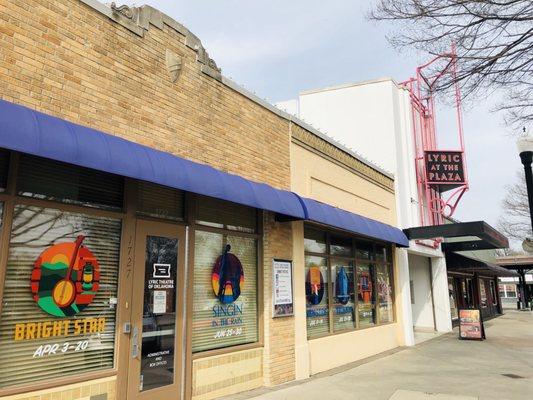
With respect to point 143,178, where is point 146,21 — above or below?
above

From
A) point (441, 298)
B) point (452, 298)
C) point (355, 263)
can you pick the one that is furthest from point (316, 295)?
point (452, 298)

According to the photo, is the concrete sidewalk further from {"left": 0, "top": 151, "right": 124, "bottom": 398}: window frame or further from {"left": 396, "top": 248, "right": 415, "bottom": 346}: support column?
{"left": 0, "top": 151, "right": 124, "bottom": 398}: window frame

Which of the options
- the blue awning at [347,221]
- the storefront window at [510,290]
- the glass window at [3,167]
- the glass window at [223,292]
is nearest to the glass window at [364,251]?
the blue awning at [347,221]

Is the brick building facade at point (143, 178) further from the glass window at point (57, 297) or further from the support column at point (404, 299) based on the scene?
the support column at point (404, 299)

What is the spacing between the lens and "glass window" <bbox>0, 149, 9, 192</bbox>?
502cm

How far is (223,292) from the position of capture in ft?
25.5

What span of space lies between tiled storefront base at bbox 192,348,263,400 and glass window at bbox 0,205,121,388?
168 centimetres

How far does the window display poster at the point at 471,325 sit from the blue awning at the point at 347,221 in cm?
416

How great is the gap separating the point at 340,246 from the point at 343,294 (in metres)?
1.22

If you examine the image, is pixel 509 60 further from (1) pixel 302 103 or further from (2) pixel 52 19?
(1) pixel 302 103

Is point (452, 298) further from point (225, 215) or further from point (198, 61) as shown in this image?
point (198, 61)

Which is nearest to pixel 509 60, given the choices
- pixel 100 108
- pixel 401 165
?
pixel 100 108

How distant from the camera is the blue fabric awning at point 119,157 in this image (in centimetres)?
447

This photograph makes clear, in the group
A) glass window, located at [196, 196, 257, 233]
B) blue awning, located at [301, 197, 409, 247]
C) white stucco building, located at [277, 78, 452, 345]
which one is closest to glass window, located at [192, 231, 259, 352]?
glass window, located at [196, 196, 257, 233]
